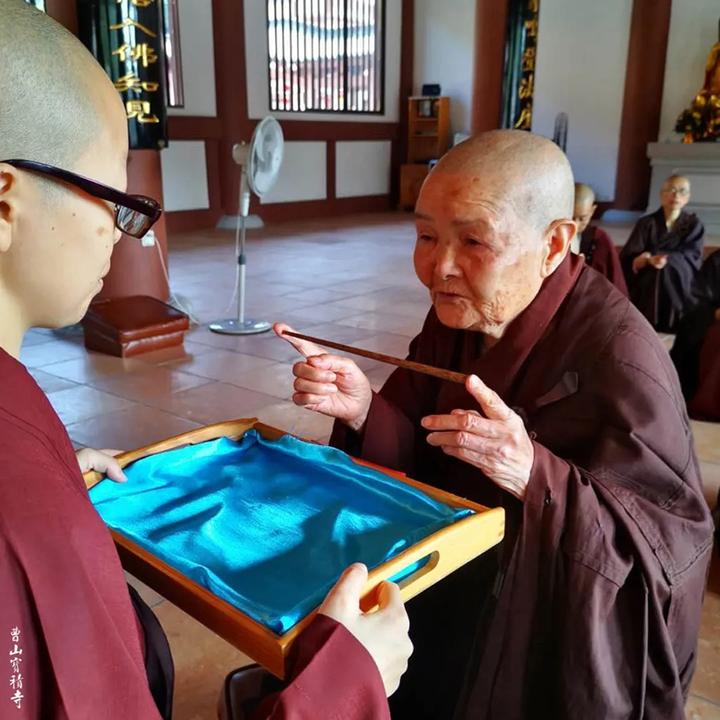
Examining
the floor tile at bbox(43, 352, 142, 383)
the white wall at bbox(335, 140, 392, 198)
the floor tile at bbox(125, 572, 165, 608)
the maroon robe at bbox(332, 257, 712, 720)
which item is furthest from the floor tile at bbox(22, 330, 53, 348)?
the white wall at bbox(335, 140, 392, 198)

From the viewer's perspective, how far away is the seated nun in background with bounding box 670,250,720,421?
328cm

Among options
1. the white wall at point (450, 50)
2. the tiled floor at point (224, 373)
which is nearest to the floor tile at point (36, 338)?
the tiled floor at point (224, 373)

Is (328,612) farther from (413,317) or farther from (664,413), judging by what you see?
(413,317)

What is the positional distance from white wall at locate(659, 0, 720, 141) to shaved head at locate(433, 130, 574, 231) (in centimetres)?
1006

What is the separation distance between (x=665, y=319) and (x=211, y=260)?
4.31 meters

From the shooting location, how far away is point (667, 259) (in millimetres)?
4273

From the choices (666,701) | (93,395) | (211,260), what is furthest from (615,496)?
(211,260)

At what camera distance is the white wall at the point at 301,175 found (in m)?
10.2

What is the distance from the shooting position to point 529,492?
1061 mm

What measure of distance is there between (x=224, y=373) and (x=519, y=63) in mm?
8039

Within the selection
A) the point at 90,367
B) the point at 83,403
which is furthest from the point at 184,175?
the point at 83,403

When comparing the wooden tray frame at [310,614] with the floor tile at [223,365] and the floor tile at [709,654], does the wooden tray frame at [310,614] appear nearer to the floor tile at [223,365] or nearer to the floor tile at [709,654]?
the floor tile at [709,654]

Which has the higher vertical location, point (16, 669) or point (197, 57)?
point (197, 57)

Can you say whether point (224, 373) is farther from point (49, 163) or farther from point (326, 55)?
point (326, 55)
